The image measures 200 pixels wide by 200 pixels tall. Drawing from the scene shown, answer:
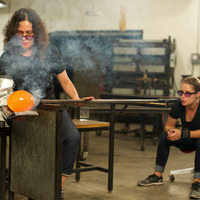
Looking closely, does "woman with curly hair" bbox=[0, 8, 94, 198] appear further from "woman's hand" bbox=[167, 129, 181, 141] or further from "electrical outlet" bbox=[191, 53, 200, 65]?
"electrical outlet" bbox=[191, 53, 200, 65]

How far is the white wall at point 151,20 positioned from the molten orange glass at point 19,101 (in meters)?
5.82

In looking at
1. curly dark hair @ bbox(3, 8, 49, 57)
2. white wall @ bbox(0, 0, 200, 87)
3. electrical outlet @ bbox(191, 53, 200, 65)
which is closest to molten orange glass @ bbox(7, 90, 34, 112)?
curly dark hair @ bbox(3, 8, 49, 57)

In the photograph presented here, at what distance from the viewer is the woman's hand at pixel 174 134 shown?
10.3 feet

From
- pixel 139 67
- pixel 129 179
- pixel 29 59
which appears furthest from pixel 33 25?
pixel 139 67

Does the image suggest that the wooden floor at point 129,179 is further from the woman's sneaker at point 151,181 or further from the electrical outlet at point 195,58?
the electrical outlet at point 195,58

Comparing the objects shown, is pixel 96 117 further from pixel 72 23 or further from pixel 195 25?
pixel 195 25

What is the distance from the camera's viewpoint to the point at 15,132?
246cm

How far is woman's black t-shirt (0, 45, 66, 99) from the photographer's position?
2.45 meters

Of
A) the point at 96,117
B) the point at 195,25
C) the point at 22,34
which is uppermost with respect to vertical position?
the point at 195,25

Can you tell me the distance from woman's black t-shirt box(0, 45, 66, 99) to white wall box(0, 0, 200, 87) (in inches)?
210

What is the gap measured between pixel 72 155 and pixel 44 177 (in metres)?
0.25

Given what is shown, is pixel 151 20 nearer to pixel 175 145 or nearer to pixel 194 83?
pixel 194 83

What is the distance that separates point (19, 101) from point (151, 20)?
7.54 metres

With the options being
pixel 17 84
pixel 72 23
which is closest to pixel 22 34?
pixel 17 84
